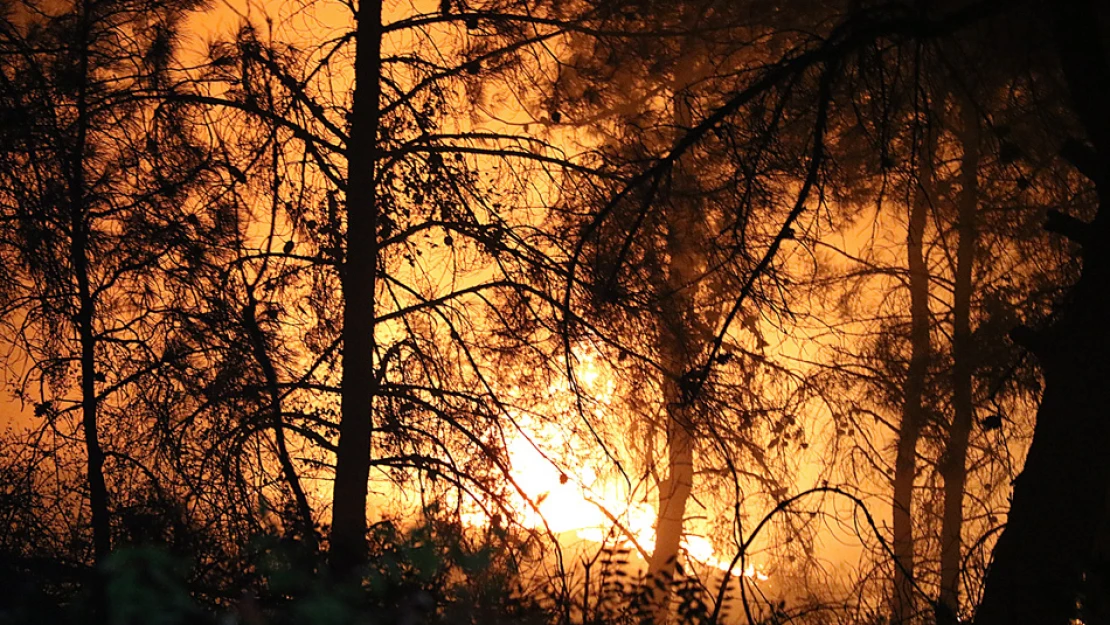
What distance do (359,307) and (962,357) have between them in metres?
5.11

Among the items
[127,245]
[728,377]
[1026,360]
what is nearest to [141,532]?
[127,245]

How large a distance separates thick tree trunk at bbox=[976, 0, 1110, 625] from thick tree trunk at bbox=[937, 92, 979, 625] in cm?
456

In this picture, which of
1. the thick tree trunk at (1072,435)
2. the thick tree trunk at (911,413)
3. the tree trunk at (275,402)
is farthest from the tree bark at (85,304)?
the thick tree trunk at (911,413)

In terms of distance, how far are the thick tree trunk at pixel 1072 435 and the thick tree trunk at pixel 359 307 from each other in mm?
3018

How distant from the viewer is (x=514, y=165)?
5.50m

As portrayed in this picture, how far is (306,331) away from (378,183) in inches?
37.8

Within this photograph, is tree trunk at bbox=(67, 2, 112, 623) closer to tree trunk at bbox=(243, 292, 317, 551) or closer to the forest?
the forest

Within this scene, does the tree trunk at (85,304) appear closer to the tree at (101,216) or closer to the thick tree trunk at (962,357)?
the tree at (101,216)

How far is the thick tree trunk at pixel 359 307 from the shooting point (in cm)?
509

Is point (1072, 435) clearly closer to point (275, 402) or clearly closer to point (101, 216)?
Answer: point (275, 402)

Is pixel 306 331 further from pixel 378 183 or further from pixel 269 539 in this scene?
pixel 269 539

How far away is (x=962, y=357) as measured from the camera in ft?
25.9

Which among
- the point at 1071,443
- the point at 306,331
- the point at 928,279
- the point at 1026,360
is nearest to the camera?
the point at 1071,443

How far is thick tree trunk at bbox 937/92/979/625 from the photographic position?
7891 millimetres
